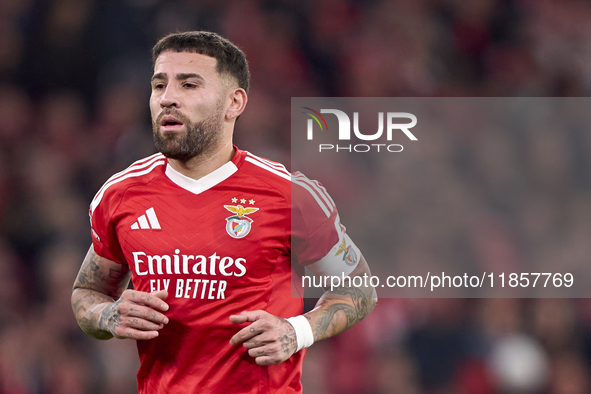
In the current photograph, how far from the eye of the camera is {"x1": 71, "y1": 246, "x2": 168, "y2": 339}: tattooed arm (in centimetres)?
257

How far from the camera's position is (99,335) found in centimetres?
297

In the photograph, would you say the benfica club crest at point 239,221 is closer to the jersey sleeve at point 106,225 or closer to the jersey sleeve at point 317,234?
the jersey sleeve at point 317,234

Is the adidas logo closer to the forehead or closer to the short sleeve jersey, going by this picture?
the short sleeve jersey

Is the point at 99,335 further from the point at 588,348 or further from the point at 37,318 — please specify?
the point at 588,348

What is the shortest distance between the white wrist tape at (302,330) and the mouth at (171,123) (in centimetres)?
91

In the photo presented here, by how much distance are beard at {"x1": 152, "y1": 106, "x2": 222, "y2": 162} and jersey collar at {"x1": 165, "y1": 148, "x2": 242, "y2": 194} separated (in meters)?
0.09

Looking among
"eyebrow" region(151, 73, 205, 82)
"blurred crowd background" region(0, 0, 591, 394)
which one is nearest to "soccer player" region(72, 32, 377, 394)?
"eyebrow" region(151, 73, 205, 82)

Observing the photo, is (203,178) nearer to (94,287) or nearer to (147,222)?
(147,222)

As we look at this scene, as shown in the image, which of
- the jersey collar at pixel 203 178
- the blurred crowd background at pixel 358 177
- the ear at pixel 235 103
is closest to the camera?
the jersey collar at pixel 203 178

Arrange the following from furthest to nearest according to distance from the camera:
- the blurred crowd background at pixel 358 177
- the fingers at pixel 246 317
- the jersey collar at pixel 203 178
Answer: the blurred crowd background at pixel 358 177
the jersey collar at pixel 203 178
the fingers at pixel 246 317

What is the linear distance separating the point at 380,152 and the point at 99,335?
376 cm

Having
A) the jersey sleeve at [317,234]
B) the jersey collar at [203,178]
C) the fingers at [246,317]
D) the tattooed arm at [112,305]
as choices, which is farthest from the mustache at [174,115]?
Result: the fingers at [246,317]

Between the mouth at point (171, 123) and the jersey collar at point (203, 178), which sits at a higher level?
the mouth at point (171, 123)

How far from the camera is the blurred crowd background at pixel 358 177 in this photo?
5.38 metres
